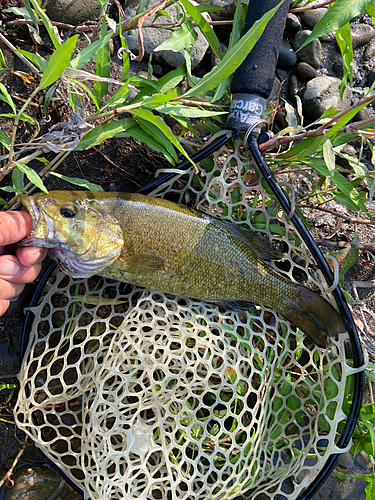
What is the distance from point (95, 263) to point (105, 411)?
39.4 inches

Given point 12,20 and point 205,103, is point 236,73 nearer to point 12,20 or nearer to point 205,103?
point 205,103

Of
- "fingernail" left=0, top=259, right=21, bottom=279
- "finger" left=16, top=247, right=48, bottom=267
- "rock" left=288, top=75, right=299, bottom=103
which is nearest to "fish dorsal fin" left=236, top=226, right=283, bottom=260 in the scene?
"finger" left=16, top=247, right=48, bottom=267

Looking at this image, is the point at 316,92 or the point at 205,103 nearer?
the point at 205,103

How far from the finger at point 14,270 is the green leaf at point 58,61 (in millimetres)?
1091

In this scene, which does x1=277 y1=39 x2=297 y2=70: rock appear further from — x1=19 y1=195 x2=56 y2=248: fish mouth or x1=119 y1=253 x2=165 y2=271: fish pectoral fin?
x1=19 y1=195 x2=56 y2=248: fish mouth

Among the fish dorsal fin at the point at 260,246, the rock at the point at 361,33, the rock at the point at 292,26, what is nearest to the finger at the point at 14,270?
the fish dorsal fin at the point at 260,246

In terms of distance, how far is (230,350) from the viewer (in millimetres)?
2631

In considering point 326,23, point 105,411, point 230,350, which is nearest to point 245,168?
point 326,23

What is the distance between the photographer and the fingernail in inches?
89.2

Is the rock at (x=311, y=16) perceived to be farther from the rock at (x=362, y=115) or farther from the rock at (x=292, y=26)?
the rock at (x=362, y=115)

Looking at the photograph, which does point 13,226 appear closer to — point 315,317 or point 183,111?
point 183,111

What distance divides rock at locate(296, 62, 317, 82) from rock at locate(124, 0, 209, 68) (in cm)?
98

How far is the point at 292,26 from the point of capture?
11.3 ft

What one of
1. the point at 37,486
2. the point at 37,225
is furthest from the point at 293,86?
the point at 37,486
